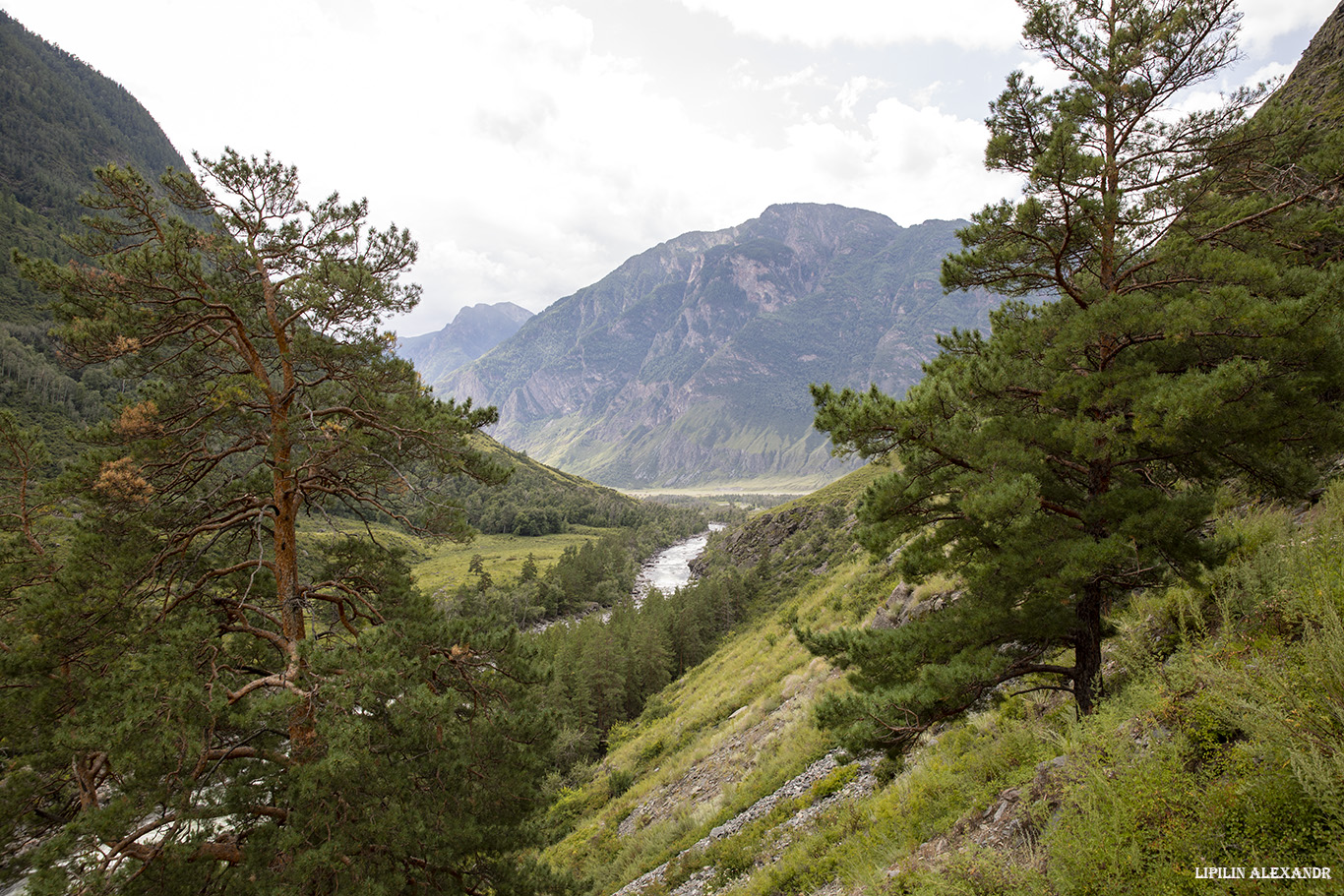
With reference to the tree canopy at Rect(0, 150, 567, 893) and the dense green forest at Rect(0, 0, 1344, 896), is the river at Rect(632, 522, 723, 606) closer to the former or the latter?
the tree canopy at Rect(0, 150, 567, 893)

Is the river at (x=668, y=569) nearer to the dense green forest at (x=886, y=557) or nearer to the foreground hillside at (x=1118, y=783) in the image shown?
the foreground hillside at (x=1118, y=783)

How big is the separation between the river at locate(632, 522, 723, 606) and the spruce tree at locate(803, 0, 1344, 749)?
211 ft

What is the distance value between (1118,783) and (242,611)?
11624 mm

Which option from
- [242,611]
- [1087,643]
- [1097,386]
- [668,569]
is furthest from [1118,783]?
[668,569]

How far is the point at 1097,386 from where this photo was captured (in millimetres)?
7090

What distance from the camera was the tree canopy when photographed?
610 centimetres

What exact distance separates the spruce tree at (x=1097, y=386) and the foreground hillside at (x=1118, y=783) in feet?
2.82

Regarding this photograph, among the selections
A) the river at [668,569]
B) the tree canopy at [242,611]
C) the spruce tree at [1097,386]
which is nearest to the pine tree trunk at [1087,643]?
the spruce tree at [1097,386]

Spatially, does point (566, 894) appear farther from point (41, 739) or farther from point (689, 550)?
point (689, 550)

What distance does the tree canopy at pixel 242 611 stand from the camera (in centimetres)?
610

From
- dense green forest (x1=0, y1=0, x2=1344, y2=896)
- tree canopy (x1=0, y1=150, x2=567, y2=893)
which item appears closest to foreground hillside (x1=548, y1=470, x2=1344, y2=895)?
dense green forest (x1=0, y1=0, x2=1344, y2=896)

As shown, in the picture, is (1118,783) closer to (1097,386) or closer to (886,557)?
(886,557)

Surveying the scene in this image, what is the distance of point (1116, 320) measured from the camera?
273 inches

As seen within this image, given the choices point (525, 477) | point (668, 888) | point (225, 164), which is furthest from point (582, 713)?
point (525, 477)
